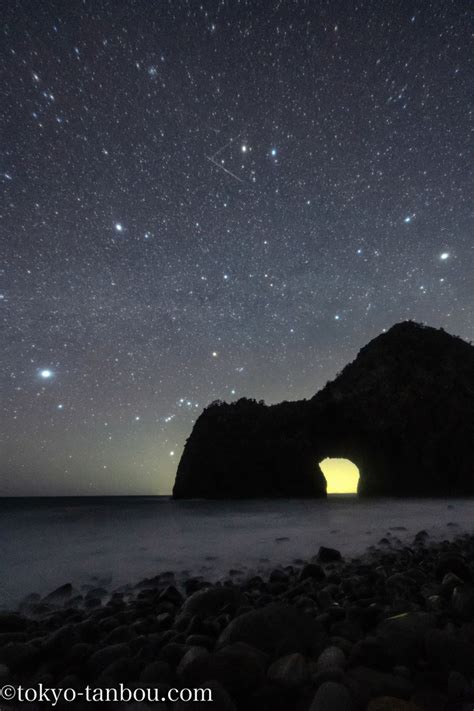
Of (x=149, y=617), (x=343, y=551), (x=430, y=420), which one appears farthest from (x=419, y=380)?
(x=149, y=617)

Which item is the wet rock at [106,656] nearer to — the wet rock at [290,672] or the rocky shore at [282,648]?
the rocky shore at [282,648]

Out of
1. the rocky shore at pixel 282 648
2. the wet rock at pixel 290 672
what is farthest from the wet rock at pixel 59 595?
the wet rock at pixel 290 672

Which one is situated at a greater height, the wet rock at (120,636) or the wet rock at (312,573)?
the wet rock at (120,636)

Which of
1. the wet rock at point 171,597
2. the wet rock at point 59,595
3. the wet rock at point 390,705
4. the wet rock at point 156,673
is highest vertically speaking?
→ the wet rock at point 390,705

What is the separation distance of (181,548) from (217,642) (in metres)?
4.92

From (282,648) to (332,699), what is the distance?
23.0 inches

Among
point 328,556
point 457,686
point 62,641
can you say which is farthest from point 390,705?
point 328,556

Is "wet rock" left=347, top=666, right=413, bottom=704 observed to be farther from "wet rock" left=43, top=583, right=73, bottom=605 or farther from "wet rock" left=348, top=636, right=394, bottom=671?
"wet rock" left=43, top=583, right=73, bottom=605

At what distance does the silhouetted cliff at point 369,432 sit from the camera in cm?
2058

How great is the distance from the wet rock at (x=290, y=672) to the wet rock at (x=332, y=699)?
8.2 inches

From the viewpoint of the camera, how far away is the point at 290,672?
1509 millimetres

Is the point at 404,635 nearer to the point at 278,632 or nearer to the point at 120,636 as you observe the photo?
the point at 278,632

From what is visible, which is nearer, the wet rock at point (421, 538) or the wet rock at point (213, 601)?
the wet rock at point (213, 601)

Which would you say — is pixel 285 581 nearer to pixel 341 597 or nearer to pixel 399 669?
pixel 341 597
